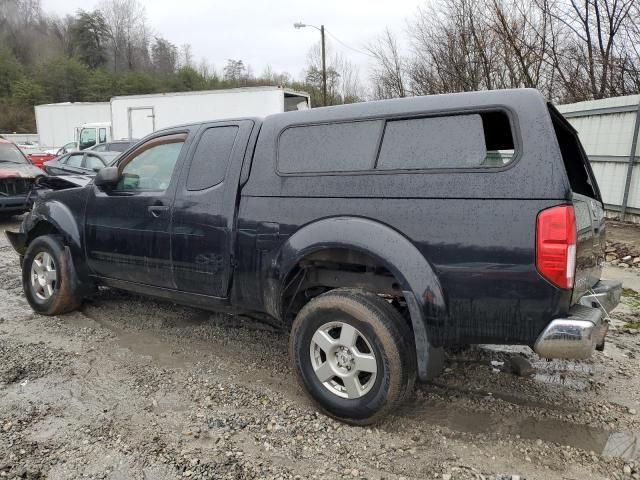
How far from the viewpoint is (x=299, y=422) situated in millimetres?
2982

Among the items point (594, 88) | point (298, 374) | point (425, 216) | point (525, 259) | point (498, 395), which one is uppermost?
point (594, 88)

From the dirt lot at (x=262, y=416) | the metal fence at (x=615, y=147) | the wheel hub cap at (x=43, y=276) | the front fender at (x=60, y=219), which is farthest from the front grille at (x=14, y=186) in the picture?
the metal fence at (x=615, y=147)

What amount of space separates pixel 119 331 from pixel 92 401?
52.0 inches

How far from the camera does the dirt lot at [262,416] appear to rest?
8.43ft

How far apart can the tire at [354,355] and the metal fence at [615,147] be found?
26.1ft

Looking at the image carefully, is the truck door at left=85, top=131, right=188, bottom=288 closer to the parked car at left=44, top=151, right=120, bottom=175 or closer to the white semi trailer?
the parked car at left=44, top=151, right=120, bottom=175

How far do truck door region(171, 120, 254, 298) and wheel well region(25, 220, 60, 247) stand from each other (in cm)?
187

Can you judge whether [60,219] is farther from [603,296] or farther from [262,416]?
[603,296]

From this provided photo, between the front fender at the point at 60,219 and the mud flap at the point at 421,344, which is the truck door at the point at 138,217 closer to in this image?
the front fender at the point at 60,219

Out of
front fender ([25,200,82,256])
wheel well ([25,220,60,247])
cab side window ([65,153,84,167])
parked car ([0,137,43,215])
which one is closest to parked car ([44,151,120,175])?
cab side window ([65,153,84,167])

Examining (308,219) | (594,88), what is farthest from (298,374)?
(594,88)

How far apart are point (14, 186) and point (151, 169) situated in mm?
7956

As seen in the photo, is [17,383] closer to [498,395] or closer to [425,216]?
[425,216]

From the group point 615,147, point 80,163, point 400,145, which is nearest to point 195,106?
point 80,163
